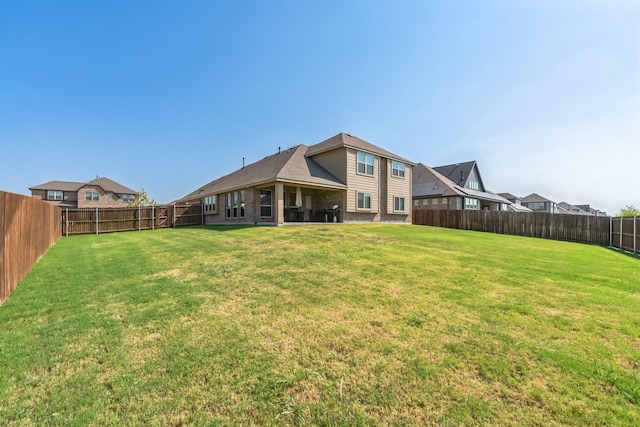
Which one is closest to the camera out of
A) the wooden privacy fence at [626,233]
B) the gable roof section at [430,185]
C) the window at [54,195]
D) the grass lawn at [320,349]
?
the grass lawn at [320,349]

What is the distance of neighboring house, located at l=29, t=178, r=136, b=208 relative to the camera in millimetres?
42938

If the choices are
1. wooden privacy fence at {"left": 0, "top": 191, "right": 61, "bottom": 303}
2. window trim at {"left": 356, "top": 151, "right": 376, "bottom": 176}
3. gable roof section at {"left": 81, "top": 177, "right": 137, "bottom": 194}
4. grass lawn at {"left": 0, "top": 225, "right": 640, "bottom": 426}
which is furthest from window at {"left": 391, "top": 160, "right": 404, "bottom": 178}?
gable roof section at {"left": 81, "top": 177, "right": 137, "bottom": 194}

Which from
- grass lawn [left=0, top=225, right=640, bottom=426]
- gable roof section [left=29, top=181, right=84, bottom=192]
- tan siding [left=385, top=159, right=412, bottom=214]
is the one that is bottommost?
grass lawn [left=0, top=225, right=640, bottom=426]

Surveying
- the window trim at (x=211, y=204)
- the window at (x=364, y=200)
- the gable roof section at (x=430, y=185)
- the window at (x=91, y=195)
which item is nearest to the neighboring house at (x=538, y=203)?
the gable roof section at (x=430, y=185)

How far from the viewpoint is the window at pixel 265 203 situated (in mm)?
17475

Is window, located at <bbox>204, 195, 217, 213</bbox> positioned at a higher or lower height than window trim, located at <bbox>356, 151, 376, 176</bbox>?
lower

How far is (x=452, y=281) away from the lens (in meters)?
5.38

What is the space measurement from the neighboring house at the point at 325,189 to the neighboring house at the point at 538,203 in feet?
166

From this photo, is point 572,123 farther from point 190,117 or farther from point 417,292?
point 190,117

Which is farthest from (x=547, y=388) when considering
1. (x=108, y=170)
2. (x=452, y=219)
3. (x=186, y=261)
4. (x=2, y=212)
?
(x=108, y=170)

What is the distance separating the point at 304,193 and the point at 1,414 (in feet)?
58.2

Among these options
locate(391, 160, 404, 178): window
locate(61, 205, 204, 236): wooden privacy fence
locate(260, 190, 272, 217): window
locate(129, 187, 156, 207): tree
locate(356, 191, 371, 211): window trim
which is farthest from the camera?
locate(129, 187, 156, 207): tree

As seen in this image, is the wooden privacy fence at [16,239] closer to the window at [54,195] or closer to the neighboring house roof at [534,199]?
the window at [54,195]

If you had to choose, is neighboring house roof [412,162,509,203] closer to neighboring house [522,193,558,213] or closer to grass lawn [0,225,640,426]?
grass lawn [0,225,640,426]
